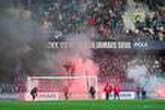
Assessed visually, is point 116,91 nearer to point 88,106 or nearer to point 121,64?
point 121,64

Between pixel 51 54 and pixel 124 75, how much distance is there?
4667 mm

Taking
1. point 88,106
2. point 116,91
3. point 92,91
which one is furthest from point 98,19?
point 88,106

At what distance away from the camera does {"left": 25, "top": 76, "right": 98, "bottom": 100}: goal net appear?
28.7 meters

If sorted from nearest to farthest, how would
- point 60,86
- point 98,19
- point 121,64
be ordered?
1. point 60,86
2. point 121,64
3. point 98,19

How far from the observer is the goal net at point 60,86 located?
28672 mm

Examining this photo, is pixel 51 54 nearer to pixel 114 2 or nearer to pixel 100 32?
pixel 100 32

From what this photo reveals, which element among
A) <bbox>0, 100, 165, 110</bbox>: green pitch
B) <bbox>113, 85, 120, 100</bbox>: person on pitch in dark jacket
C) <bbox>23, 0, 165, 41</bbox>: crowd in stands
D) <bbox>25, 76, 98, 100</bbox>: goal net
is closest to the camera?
<bbox>0, 100, 165, 110</bbox>: green pitch

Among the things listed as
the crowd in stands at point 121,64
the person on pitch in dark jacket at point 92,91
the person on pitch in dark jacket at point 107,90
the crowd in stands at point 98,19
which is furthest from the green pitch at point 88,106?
the crowd in stands at point 98,19

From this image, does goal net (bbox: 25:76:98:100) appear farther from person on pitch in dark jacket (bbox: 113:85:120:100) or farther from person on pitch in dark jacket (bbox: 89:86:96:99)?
person on pitch in dark jacket (bbox: 113:85:120:100)

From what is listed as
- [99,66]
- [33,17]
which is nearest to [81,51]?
[99,66]

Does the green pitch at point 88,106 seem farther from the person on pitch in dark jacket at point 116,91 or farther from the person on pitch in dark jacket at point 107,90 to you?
the person on pitch in dark jacket at point 116,91

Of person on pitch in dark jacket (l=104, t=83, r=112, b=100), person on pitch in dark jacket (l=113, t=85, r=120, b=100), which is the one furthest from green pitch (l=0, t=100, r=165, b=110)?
person on pitch in dark jacket (l=113, t=85, r=120, b=100)

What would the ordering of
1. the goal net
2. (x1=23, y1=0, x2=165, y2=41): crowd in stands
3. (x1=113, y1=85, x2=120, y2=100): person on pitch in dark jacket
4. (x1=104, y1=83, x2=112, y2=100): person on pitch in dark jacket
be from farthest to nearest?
(x1=23, y1=0, x2=165, y2=41): crowd in stands, the goal net, (x1=113, y1=85, x2=120, y2=100): person on pitch in dark jacket, (x1=104, y1=83, x2=112, y2=100): person on pitch in dark jacket

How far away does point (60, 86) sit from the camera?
29.2 metres
